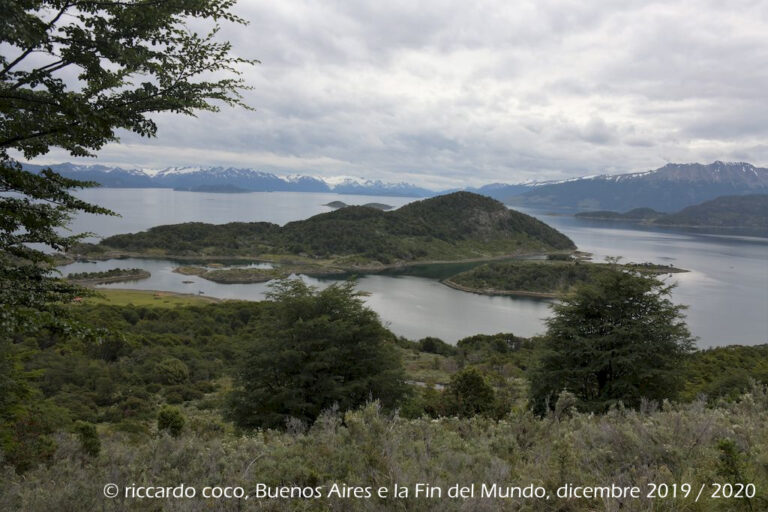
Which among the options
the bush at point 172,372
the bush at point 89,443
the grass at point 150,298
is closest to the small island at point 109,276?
the grass at point 150,298

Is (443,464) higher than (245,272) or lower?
higher

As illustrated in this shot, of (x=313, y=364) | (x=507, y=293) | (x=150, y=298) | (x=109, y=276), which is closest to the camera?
(x=313, y=364)

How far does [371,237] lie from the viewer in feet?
443

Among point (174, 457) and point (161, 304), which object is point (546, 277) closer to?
point (161, 304)

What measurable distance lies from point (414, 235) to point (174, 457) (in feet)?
469

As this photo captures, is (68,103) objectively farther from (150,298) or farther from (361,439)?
(150,298)

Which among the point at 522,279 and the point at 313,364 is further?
the point at 522,279

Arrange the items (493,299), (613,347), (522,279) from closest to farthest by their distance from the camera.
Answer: (613,347), (493,299), (522,279)

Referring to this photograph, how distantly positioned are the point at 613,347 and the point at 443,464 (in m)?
11.6

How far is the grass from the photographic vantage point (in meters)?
62.2

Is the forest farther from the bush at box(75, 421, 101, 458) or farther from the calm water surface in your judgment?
the calm water surface

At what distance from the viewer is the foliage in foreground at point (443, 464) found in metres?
3.95

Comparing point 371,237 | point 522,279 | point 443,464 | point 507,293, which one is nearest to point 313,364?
point 443,464

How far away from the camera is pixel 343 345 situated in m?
14.5
